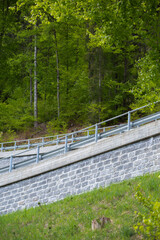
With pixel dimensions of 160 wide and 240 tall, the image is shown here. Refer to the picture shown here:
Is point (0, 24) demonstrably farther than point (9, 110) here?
No

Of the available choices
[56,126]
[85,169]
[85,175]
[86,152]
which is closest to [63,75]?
[56,126]

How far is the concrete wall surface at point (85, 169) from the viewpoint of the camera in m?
12.0

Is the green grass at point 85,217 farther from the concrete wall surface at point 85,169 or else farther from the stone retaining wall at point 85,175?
the concrete wall surface at point 85,169

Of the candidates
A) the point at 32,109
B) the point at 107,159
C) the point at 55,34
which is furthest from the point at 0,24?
the point at 107,159

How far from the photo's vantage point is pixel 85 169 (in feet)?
43.3

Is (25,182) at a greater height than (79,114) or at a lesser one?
greater

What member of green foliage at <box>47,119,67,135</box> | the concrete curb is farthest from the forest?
the concrete curb

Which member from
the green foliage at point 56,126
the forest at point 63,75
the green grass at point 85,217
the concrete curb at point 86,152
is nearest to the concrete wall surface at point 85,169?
the concrete curb at point 86,152

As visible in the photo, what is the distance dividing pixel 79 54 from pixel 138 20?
28.2 metres

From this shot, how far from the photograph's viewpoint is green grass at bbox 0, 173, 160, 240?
8344 mm

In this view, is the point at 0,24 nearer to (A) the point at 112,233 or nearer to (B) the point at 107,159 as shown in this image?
(B) the point at 107,159

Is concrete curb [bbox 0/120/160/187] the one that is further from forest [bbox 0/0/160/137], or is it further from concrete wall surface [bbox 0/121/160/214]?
forest [bbox 0/0/160/137]

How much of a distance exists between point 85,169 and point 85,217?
3859mm

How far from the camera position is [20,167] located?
1633 cm
